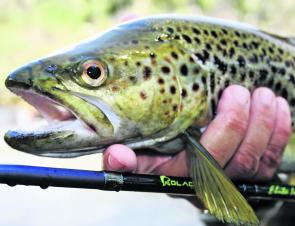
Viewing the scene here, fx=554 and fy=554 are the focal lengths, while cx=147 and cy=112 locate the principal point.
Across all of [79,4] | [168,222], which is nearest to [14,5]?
[79,4]

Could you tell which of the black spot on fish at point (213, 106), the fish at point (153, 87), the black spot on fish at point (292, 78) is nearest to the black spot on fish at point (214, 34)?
the fish at point (153, 87)

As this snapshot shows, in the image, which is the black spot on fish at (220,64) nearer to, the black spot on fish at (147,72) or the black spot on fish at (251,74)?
the black spot on fish at (251,74)

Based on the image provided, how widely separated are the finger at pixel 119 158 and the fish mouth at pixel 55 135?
27 mm

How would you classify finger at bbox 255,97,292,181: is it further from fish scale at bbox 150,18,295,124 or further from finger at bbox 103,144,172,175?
finger at bbox 103,144,172,175

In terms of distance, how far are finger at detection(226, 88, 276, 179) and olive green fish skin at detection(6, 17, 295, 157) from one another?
0.06 m

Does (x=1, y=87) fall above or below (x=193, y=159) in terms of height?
above

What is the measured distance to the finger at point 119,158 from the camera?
4.94 ft

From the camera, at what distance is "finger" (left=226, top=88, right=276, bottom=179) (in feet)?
5.81

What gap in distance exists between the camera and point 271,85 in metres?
1.83

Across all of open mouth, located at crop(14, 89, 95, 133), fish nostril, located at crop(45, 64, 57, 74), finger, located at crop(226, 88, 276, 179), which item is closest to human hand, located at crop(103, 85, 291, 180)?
finger, located at crop(226, 88, 276, 179)

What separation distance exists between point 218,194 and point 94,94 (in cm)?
42

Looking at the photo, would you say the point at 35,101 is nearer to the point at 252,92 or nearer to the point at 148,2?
the point at 252,92

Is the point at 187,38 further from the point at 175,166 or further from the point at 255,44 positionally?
the point at 175,166

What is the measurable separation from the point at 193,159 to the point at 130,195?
13.0 ft
